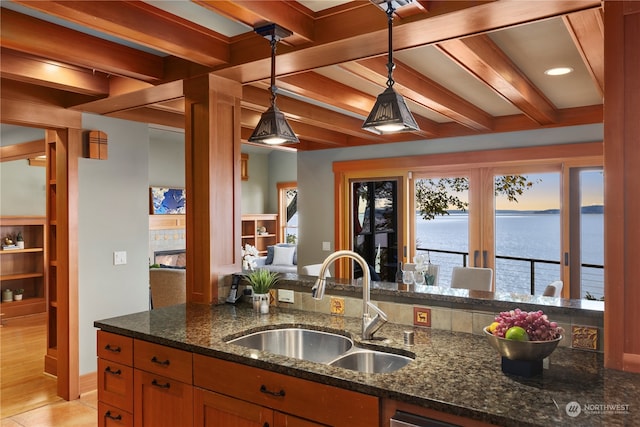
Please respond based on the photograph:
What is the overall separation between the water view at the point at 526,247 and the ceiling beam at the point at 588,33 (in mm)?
2452

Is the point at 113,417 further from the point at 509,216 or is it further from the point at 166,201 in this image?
the point at 166,201

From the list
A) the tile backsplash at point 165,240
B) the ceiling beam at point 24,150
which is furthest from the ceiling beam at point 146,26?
the tile backsplash at point 165,240

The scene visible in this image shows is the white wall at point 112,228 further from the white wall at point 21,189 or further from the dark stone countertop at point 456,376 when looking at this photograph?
the white wall at point 21,189

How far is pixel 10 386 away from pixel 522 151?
214 inches

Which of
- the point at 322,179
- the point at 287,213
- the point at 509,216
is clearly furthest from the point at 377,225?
the point at 287,213

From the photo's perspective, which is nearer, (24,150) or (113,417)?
(113,417)

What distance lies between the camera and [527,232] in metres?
5.08

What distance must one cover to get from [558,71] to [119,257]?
390cm

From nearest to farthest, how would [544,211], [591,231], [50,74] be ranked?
1. [50,74]
2. [591,231]
3. [544,211]

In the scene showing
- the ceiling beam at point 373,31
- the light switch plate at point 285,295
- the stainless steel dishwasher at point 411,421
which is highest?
the ceiling beam at point 373,31

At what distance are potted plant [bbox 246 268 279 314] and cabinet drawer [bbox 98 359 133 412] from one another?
0.73 meters

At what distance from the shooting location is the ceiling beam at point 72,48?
2.41m

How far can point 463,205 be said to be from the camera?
549 centimetres

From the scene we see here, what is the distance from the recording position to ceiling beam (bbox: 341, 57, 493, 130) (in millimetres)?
3005
